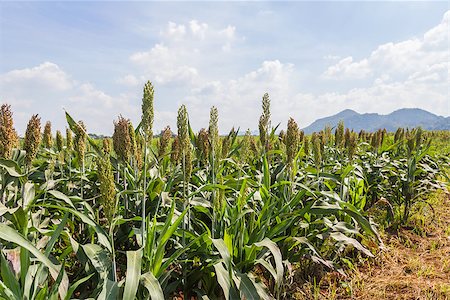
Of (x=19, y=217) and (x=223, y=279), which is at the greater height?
(x=19, y=217)

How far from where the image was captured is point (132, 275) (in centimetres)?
166

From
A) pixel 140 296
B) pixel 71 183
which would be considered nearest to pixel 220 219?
pixel 140 296

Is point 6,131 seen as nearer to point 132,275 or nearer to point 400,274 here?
point 132,275

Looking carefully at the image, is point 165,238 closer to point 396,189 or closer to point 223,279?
point 223,279

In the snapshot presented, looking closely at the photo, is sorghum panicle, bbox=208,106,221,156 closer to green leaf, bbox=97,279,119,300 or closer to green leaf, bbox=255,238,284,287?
green leaf, bbox=255,238,284,287

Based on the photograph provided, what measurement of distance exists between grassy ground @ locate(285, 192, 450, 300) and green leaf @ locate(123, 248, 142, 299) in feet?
5.30

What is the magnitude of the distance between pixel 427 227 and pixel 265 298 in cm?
368

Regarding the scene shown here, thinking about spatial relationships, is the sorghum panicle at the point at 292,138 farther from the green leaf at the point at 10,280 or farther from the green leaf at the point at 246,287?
the green leaf at the point at 10,280

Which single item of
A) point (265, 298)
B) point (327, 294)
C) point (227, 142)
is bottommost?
point (327, 294)

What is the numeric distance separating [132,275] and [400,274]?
9.42ft

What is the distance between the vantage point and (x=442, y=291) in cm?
306

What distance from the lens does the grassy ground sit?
302 cm

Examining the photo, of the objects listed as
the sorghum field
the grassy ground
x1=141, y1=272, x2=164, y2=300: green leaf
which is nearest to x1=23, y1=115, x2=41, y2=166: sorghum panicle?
the sorghum field

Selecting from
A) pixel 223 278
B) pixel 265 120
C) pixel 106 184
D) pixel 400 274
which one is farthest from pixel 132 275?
pixel 400 274
